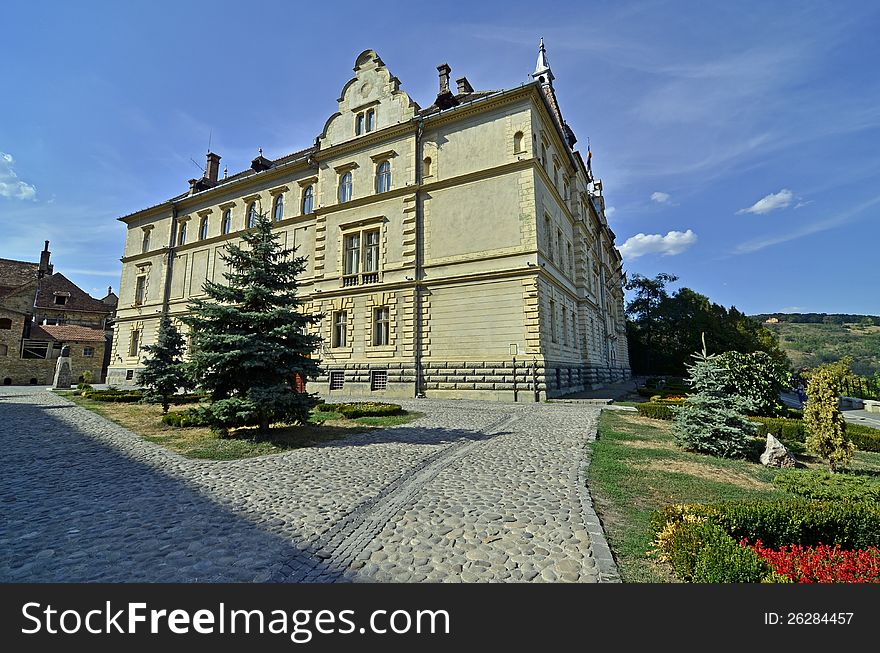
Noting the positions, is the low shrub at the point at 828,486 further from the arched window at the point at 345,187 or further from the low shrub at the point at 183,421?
the arched window at the point at 345,187

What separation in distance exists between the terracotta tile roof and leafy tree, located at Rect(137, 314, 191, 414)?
111 feet

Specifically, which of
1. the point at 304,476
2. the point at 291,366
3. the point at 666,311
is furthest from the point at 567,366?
the point at 666,311

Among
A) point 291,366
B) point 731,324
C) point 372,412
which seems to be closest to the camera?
point 291,366

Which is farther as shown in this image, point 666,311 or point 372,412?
point 666,311

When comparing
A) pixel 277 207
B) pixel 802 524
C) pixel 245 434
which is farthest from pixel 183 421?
pixel 277 207

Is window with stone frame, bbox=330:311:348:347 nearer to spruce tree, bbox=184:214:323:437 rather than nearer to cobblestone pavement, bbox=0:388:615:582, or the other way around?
spruce tree, bbox=184:214:323:437

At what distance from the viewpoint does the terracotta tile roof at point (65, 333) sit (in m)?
40.0

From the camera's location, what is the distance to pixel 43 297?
4544 cm

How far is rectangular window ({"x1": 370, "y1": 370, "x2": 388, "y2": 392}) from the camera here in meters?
23.5

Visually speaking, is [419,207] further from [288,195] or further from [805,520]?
[805,520]

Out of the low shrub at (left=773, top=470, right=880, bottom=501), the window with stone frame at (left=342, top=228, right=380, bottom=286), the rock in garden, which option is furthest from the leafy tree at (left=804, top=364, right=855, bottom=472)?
the window with stone frame at (left=342, top=228, right=380, bottom=286)

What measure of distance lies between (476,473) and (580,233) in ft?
90.0

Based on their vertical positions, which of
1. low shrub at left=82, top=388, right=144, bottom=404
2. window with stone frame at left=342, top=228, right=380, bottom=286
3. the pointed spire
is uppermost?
the pointed spire
